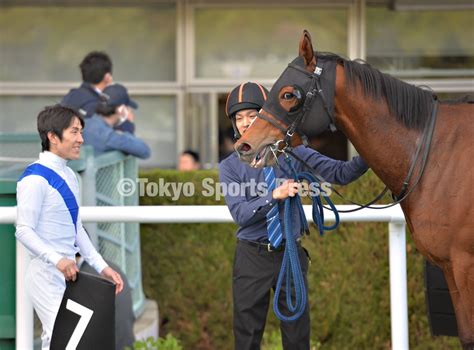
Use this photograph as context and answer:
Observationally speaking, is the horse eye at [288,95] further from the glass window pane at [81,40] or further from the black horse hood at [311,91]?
the glass window pane at [81,40]

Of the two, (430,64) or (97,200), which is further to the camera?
(430,64)

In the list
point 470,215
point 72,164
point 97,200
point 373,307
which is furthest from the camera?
point 373,307

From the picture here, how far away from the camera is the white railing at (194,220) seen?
181 inches

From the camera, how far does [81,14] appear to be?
848 centimetres

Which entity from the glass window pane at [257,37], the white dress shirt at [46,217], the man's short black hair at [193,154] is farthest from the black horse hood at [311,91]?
the glass window pane at [257,37]

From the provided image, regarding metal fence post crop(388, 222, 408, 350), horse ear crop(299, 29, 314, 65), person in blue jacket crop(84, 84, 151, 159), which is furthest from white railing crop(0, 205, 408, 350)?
person in blue jacket crop(84, 84, 151, 159)

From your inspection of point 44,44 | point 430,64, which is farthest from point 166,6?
point 430,64

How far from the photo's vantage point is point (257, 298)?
4.18 meters

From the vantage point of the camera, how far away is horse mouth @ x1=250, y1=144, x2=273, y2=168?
387cm

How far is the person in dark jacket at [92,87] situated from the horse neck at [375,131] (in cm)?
270

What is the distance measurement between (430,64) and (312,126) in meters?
4.80

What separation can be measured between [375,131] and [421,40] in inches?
186

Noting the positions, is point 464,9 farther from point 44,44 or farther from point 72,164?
point 72,164

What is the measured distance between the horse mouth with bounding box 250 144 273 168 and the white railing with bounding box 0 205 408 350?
0.79 m
